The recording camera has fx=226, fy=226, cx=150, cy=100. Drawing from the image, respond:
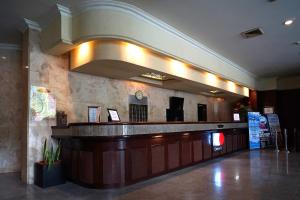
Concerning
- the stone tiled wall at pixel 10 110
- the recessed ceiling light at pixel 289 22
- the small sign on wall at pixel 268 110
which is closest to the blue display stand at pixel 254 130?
the small sign on wall at pixel 268 110

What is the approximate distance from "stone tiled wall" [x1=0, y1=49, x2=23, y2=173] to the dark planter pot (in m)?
2.11

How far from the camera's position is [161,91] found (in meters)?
8.42

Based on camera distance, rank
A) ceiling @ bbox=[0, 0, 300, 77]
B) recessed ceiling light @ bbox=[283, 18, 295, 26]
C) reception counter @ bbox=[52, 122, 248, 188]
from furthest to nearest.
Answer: recessed ceiling light @ bbox=[283, 18, 295, 26] → ceiling @ bbox=[0, 0, 300, 77] → reception counter @ bbox=[52, 122, 248, 188]

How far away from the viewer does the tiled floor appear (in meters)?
3.76

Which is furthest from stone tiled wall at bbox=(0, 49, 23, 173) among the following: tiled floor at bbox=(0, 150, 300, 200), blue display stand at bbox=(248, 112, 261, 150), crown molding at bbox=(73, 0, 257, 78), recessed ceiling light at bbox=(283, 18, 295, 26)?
blue display stand at bbox=(248, 112, 261, 150)

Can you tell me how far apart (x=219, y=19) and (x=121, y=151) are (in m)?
3.61

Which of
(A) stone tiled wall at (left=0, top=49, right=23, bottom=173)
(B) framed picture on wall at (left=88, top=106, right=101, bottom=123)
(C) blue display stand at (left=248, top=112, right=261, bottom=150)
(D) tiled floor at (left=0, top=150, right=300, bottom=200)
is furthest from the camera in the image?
(C) blue display stand at (left=248, top=112, right=261, bottom=150)

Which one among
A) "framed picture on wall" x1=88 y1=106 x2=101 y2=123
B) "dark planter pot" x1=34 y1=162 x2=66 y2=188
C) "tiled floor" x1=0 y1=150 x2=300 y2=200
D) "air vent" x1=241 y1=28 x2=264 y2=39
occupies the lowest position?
"tiled floor" x1=0 y1=150 x2=300 y2=200

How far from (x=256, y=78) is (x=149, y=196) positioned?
10.2m

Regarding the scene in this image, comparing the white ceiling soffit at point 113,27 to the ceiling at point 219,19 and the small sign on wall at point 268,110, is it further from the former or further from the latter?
the small sign on wall at point 268,110

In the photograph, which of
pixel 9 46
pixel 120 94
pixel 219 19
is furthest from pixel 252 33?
pixel 9 46

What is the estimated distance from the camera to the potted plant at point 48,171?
4.55 metres

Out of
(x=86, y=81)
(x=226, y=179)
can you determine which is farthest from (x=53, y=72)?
(x=226, y=179)

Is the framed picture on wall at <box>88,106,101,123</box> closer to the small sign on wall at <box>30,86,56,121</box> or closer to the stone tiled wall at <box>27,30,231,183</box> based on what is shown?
the stone tiled wall at <box>27,30,231,183</box>
